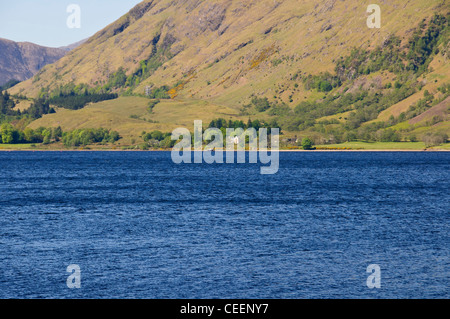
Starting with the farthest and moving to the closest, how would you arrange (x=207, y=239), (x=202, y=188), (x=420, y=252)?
(x=202, y=188) < (x=207, y=239) < (x=420, y=252)

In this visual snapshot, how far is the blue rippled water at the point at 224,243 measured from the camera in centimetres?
5294

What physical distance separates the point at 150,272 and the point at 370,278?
20.1 metres

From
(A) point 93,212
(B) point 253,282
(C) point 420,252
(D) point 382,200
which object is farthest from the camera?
(D) point 382,200

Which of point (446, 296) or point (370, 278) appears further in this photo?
point (370, 278)

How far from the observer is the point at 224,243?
71.0 metres

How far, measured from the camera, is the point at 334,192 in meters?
134

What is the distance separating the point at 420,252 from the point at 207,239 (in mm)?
24334

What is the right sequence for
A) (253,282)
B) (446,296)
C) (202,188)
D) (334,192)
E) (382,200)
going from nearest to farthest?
(446,296), (253,282), (382,200), (334,192), (202,188)

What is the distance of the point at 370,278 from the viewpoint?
55.2 metres

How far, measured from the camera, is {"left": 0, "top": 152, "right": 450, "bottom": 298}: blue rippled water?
52.9m
